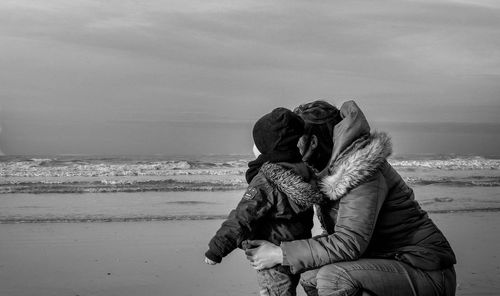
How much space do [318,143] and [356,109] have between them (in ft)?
1.19

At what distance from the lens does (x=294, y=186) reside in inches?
140

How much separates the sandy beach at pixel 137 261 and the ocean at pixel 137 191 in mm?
1269

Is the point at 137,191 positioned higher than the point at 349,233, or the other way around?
the point at 349,233

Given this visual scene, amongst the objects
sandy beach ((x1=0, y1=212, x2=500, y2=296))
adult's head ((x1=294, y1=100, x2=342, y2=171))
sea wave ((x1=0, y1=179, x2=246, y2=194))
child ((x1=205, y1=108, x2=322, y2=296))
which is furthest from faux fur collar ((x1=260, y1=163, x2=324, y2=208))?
sea wave ((x1=0, y1=179, x2=246, y2=194))

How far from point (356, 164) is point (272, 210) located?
1.89 feet

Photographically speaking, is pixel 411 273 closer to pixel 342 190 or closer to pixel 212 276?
pixel 342 190

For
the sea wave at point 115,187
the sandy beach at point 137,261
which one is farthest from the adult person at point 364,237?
the sea wave at point 115,187

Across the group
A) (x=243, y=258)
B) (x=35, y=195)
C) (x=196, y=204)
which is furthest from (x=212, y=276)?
(x=35, y=195)

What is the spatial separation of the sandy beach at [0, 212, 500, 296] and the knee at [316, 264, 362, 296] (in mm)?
2168

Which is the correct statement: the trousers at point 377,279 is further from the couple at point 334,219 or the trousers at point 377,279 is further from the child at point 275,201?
the child at point 275,201

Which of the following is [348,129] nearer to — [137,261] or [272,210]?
[272,210]

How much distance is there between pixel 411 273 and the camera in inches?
138

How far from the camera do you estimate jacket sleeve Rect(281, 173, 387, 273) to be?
133 inches

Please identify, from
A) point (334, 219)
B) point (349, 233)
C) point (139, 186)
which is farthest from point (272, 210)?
point (139, 186)
